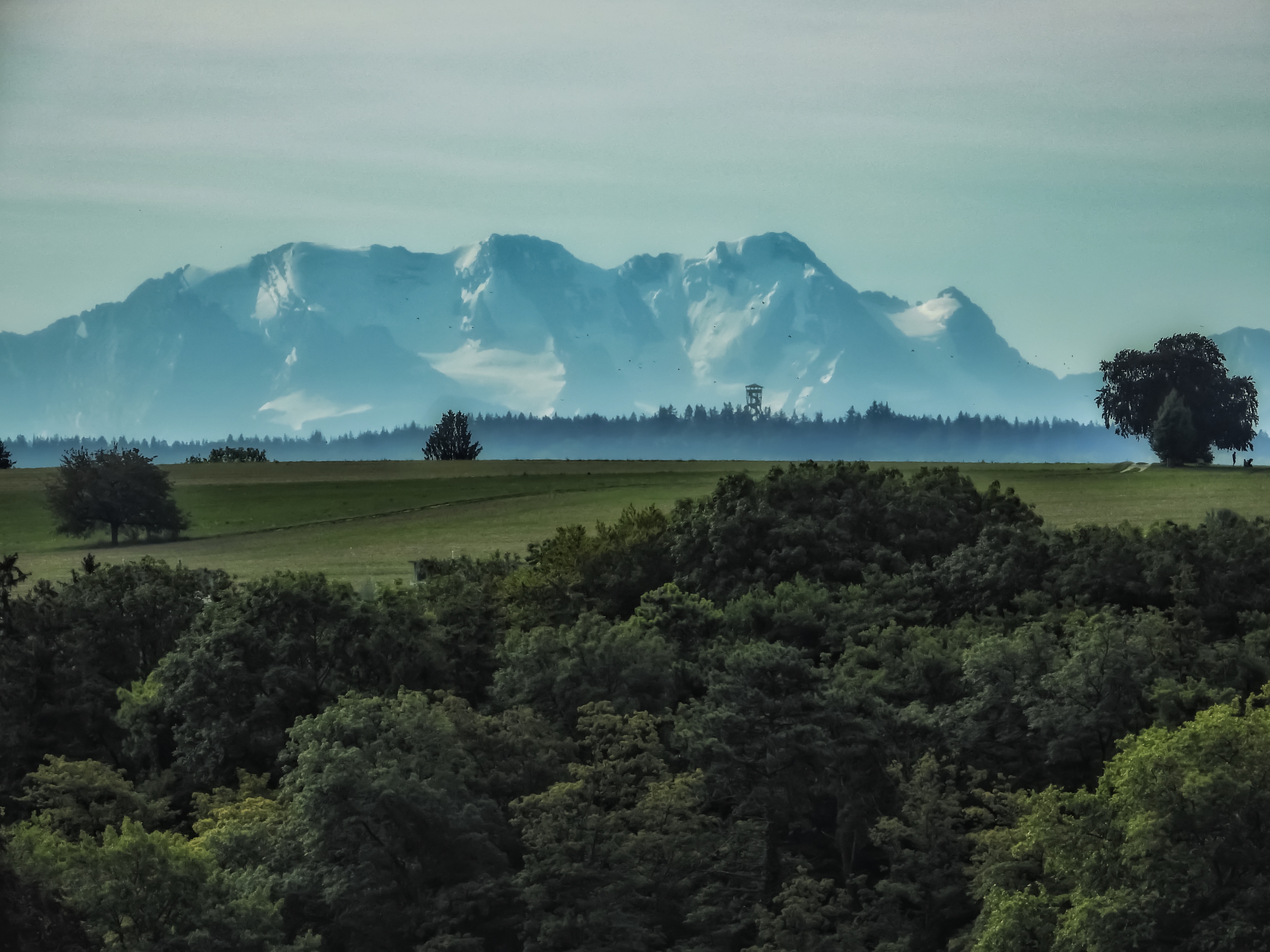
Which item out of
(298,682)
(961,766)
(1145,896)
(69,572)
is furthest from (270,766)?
(69,572)

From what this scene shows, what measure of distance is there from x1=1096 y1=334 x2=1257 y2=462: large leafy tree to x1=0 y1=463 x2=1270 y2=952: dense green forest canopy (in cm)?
7327

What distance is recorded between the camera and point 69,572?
11188cm

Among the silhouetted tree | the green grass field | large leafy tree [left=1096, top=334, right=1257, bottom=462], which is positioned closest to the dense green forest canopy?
the green grass field

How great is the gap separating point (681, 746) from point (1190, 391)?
10749 cm

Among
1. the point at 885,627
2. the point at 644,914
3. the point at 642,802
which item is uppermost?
the point at 885,627

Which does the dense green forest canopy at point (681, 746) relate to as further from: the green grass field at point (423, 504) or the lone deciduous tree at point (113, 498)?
the lone deciduous tree at point (113, 498)

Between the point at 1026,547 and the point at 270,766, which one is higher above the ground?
the point at 1026,547

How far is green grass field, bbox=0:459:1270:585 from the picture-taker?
376ft

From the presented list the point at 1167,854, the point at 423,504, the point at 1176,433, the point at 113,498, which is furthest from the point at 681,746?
the point at 1176,433

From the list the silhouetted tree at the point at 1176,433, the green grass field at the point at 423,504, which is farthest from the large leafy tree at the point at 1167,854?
the silhouetted tree at the point at 1176,433

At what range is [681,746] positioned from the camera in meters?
63.3

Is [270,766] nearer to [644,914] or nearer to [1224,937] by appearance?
[644,914]

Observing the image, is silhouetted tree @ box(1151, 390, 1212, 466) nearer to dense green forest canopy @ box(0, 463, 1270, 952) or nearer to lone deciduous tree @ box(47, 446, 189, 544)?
dense green forest canopy @ box(0, 463, 1270, 952)

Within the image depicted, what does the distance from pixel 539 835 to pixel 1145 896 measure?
68.6 ft
